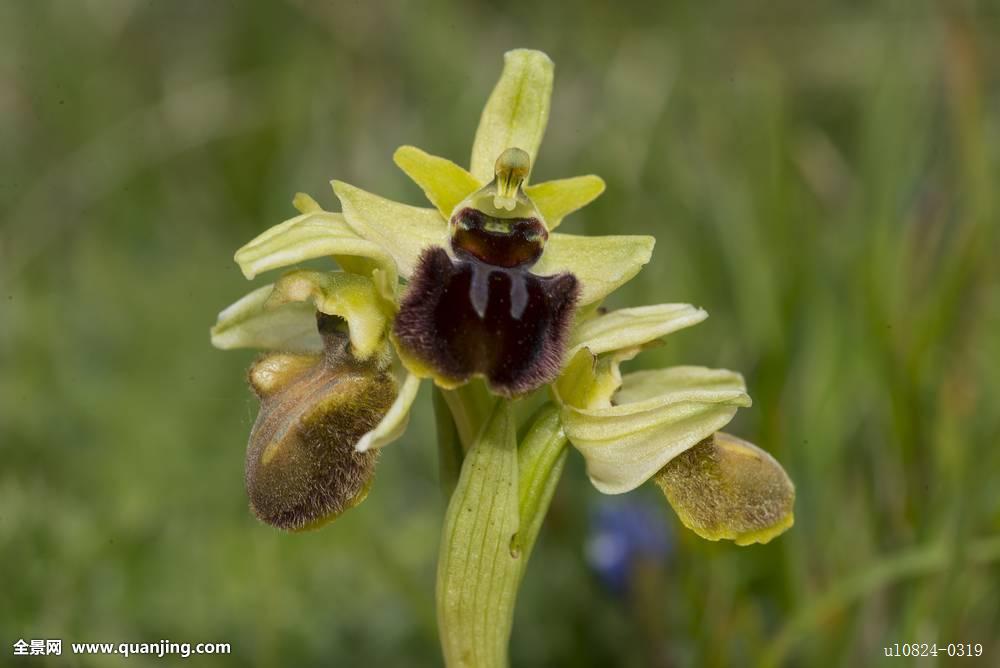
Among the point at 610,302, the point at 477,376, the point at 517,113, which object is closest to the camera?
the point at 477,376

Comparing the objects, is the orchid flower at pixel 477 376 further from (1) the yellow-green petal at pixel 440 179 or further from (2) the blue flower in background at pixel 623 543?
(2) the blue flower in background at pixel 623 543

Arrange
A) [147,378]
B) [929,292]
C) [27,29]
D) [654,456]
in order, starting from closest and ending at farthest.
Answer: [654,456] < [929,292] < [147,378] < [27,29]

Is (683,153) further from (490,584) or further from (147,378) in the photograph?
(490,584)

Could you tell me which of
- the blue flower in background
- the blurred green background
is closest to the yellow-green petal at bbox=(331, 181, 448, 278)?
the blurred green background

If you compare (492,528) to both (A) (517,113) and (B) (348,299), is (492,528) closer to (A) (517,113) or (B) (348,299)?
(B) (348,299)

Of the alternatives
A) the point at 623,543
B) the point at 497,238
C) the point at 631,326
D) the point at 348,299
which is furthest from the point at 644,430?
the point at 623,543

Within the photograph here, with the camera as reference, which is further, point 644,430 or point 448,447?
point 448,447

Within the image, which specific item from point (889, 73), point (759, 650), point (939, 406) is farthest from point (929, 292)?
point (759, 650)
